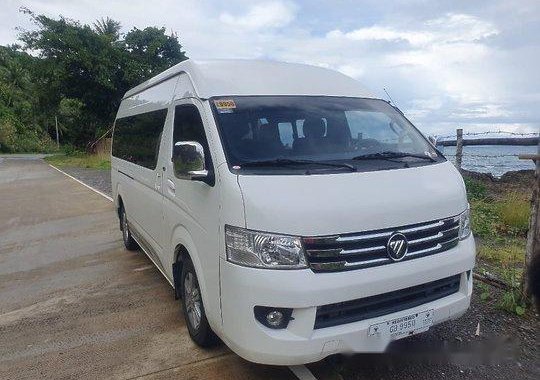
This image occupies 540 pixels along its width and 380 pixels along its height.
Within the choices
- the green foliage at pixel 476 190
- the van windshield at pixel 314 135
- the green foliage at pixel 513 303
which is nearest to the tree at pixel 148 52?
the green foliage at pixel 476 190

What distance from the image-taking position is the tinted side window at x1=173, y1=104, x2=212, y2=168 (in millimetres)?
3235

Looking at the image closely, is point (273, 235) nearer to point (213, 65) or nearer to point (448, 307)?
point (448, 307)

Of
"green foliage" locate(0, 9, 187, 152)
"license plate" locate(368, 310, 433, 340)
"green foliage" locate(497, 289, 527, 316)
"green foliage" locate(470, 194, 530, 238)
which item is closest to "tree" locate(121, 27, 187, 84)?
"green foliage" locate(0, 9, 187, 152)

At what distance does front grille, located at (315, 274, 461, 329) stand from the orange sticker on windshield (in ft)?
5.35

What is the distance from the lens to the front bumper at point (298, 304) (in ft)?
8.27

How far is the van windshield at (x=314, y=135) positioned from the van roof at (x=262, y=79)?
9 cm

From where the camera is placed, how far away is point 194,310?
3488 mm

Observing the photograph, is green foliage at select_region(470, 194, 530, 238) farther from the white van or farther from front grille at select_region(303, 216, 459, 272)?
front grille at select_region(303, 216, 459, 272)

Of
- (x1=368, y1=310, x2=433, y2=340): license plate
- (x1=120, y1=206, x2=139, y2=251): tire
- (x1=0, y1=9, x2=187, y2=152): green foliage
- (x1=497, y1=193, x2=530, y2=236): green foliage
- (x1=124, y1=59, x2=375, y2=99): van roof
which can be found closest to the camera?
(x1=368, y1=310, x2=433, y2=340): license plate

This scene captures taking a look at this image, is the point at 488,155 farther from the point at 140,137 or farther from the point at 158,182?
the point at 158,182

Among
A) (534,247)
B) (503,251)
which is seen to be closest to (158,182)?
(534,247)

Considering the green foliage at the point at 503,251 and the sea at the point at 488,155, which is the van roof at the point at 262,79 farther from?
the sea at the point at 488,155

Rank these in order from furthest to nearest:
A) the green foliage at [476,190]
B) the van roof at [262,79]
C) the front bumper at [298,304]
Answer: the green foliage at [476,190] → the van roof at [262,79] → the front bumper at [298,304]

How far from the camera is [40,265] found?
6113 millimetres
